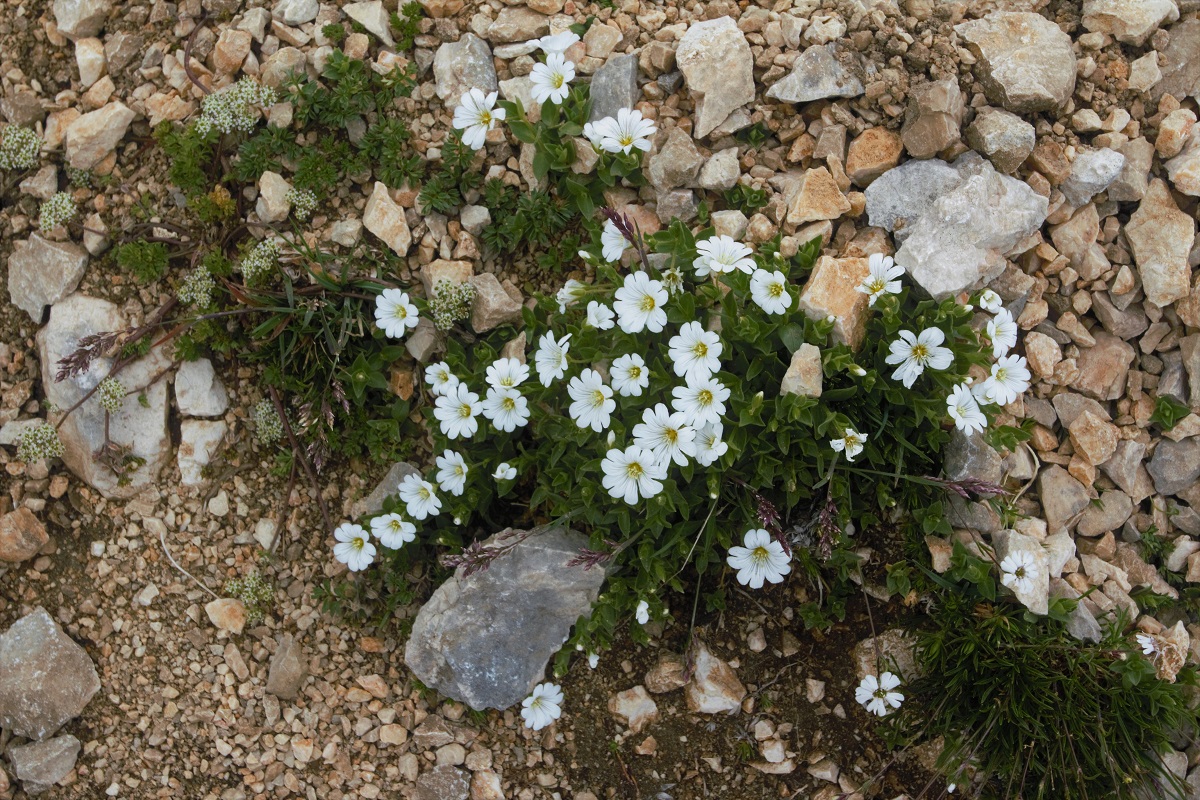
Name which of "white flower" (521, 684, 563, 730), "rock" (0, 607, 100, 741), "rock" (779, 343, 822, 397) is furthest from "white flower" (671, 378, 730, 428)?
"rock" (0, 607, 100, 741)

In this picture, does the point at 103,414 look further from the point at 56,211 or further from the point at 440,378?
the point at 440,378

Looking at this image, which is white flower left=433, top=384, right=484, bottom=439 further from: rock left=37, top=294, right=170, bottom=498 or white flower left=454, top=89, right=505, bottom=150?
rock left=37, top=294, right=170, bottom=498

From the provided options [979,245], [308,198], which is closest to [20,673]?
[308,198]

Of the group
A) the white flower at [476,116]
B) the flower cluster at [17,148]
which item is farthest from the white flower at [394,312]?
the flower cluster at [17,148]

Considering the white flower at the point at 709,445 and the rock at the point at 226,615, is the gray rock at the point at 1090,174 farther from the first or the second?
the rock at the point at 226,615

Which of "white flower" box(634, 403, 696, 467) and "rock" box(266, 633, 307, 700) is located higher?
"white flower" box(634, 403, 696, 467)
